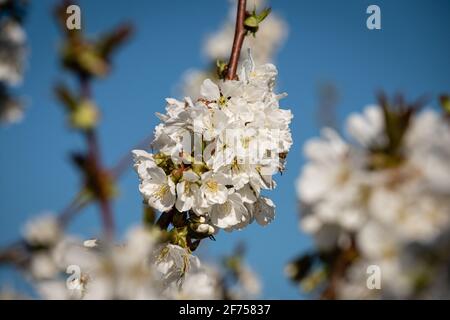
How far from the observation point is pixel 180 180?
169cm

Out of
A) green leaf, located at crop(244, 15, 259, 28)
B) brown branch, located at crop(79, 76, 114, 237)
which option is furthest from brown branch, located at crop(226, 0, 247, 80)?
brown branch, located at crop(79, 76, 114, 237)

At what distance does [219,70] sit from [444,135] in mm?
1134

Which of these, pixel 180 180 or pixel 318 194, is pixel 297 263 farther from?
pixel 180 180

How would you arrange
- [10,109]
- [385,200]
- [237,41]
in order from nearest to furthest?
[385,200] → [237,41] → [10,109]

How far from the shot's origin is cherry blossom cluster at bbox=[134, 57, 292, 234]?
164 centimetres

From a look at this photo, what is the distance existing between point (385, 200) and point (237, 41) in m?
1.15

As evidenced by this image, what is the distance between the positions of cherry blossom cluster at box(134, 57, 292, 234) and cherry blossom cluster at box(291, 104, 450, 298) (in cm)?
59

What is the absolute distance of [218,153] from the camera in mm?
1642

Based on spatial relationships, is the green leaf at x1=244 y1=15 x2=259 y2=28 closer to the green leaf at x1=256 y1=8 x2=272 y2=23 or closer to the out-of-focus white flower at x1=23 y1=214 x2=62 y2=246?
the green leaf at x1=256 y1=8 x2=272 y2=23

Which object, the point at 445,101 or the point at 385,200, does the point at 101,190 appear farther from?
the point at 445,101

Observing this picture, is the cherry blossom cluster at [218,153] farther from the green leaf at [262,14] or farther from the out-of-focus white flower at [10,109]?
the out-of-focus white flower at [10,109]

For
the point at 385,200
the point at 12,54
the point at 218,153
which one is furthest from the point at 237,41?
the point at 12,54
